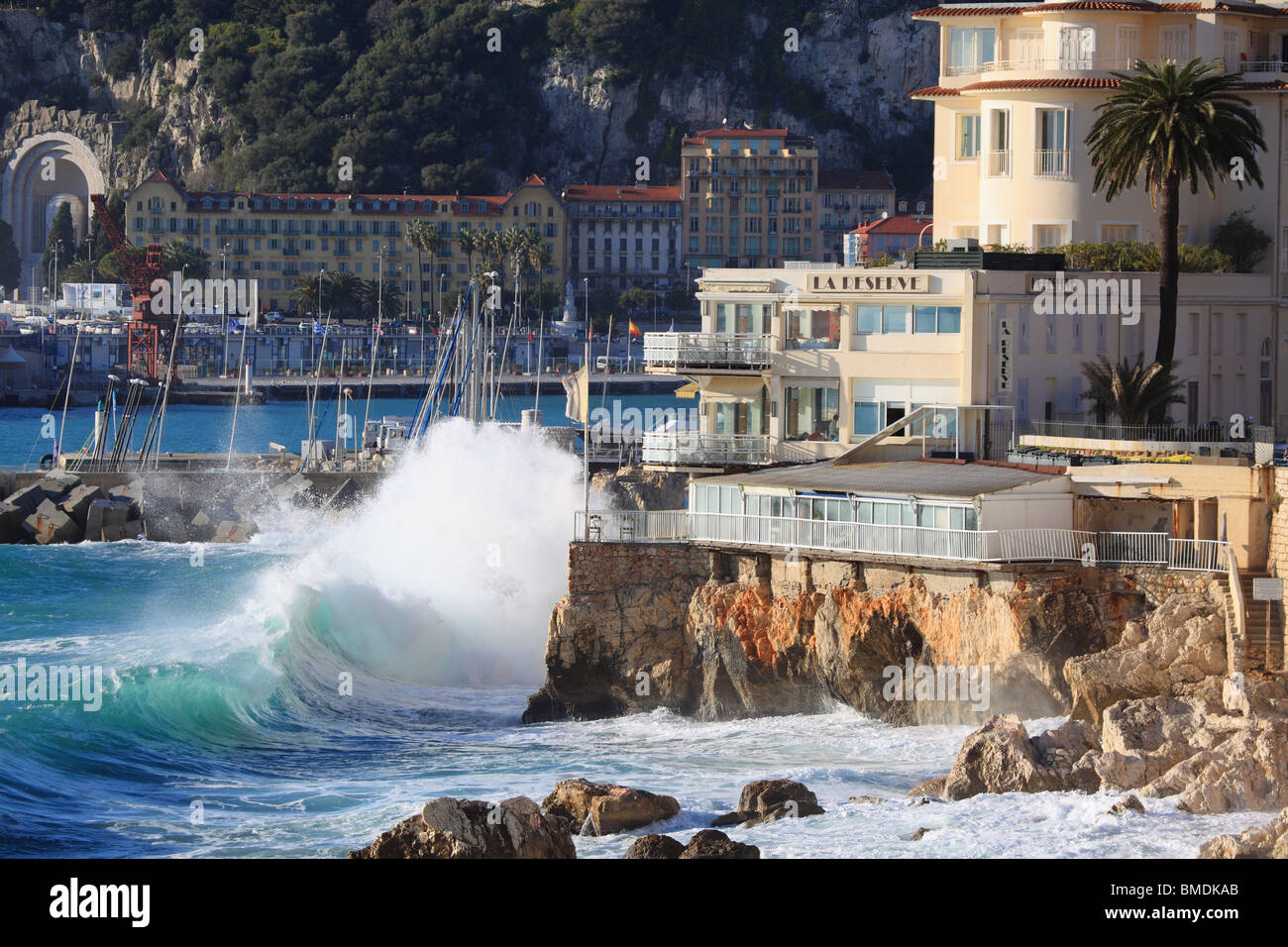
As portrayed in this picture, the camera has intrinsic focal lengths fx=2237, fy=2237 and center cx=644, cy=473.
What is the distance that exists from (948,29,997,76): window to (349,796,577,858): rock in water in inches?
1154

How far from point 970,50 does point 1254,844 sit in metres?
30.2

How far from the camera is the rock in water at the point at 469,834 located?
1095 inches

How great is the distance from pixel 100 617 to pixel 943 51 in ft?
89.9

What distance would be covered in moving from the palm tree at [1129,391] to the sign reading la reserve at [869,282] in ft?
12.3

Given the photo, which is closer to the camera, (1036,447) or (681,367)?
(1036,447)

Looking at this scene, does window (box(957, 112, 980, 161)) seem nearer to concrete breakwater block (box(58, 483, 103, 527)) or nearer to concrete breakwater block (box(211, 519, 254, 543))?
concrete breakwater block (box(211, 519, 254, 543))

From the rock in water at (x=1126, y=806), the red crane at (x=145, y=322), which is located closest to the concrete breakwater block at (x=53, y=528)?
the rock in water at (x=1126, y=806)

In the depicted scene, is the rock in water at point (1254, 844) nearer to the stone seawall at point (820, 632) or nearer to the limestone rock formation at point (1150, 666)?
the limestone rock formation at point (1150, 666)

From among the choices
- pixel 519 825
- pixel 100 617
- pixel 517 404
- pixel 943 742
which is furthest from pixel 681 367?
pixel 517 404

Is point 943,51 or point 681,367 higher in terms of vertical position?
point 943,51

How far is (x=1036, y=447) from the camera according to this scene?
41.5m

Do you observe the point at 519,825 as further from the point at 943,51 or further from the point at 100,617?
the point at 100,617

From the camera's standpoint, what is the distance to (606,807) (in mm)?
30109

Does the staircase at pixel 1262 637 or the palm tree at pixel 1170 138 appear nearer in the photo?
the staircase at pixel 1262 637
